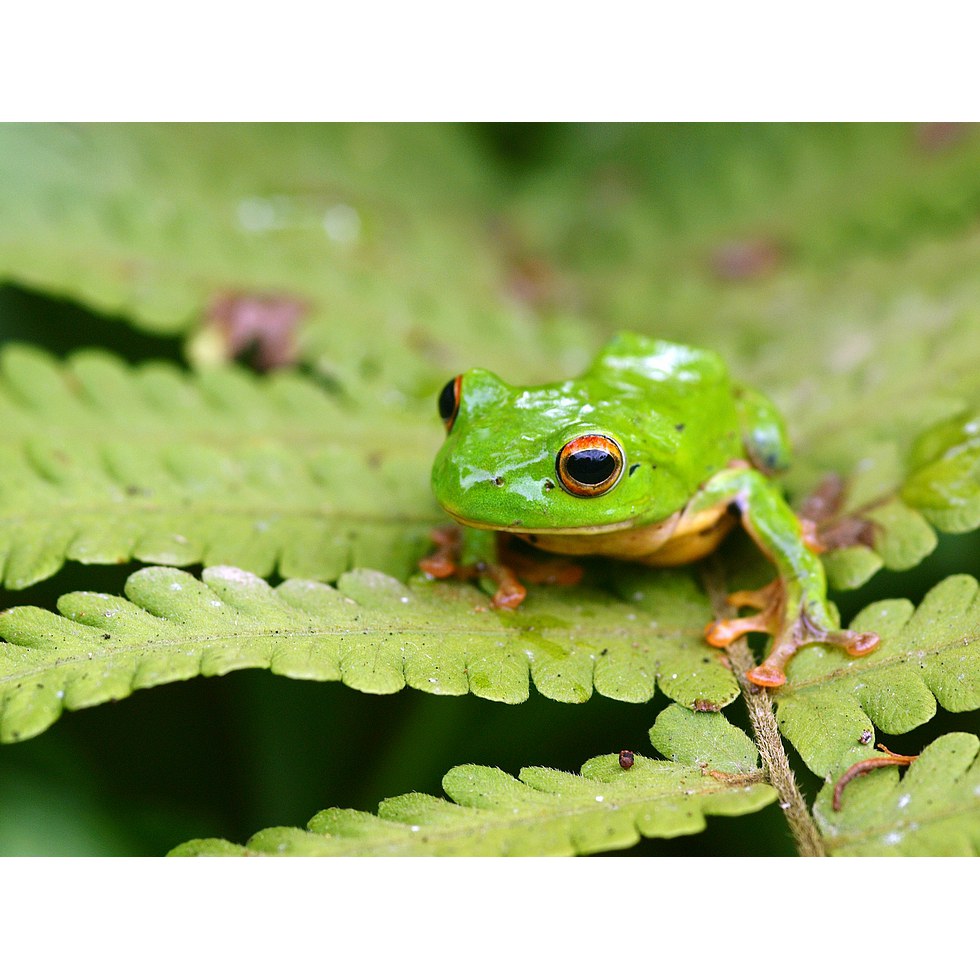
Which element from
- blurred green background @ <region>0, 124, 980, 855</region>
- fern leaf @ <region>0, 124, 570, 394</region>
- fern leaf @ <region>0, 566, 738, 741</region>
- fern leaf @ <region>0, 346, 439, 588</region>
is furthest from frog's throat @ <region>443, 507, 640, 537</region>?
fern leaf @ <region>0, 124, 570, 394</region>

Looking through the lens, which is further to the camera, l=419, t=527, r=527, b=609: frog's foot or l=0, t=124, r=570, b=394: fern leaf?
l=0, t=124, r=570, b=394: fern leaf

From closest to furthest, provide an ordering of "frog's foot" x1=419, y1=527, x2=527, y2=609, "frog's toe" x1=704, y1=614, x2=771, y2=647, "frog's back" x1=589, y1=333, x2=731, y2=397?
"frog's toe" x1=704, y1=614, x2=771, y2=647
"frog's foot" x1=419, y1=527, x2=527, y2=609
"frog's back" x1=589, y1=333, x2=731, y2=397

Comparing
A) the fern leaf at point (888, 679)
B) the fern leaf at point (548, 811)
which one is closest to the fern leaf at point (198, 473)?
the fern leaf at point (548, 811)

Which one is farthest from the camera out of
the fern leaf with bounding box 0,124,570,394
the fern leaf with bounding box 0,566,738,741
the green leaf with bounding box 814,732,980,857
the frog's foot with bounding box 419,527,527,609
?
the fern leaf with bounding box 0,124,570,394

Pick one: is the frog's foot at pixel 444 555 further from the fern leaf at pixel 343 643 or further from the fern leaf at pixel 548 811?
the fern leaf at pixel 548 811

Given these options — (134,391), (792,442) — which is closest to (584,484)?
(792,442)

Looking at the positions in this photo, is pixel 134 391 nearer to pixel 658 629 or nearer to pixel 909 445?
pixel 658 629

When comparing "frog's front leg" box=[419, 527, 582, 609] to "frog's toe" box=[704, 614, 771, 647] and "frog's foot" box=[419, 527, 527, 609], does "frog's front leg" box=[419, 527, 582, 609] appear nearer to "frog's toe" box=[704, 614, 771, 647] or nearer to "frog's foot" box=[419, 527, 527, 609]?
"frog's foot" box=[419, 527, 527, 609]
